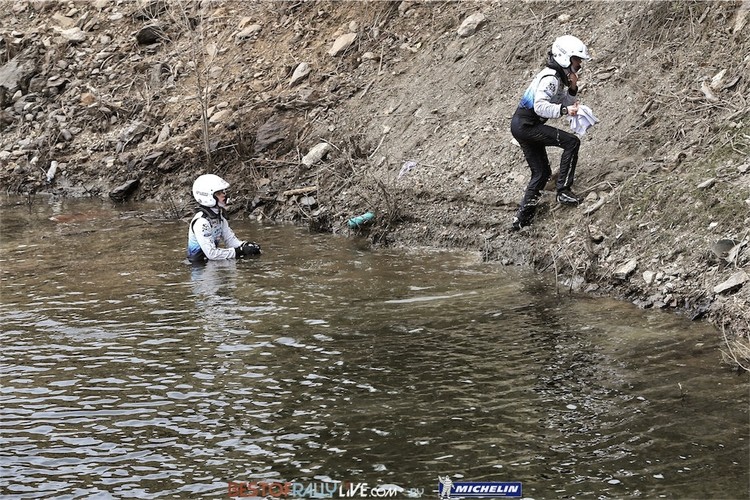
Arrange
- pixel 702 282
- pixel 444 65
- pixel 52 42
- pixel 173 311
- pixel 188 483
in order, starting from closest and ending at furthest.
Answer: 1. pixel 188 483
2. pixel 702 282
3. pixel 173 311
4. pixel 444 65
5. pixel 52 42

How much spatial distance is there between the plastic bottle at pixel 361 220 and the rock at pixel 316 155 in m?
2.14

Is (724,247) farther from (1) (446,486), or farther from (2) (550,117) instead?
(1) (446,486)

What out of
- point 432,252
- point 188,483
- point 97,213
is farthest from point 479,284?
point 97,213

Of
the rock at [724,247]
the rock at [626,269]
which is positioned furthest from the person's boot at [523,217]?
the rock at [724,247]

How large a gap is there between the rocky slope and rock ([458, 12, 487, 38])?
0.18ft

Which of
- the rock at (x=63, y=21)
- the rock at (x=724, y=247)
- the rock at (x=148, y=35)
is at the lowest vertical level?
the rock at (x=724, y=247)

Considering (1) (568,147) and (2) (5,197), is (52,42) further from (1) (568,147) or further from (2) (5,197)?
(1) (568,147)

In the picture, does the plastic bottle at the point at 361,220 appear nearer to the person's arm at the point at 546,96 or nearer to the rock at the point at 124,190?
the person's arm at the point at 546,96

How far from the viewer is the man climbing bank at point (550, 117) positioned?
443 inches

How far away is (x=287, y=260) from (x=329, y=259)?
1.84ft

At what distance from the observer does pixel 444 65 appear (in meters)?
15.5

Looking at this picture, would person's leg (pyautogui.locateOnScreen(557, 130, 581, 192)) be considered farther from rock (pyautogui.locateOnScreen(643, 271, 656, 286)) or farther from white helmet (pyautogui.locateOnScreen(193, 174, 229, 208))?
white helmet (pyautogui.locateOnScreen(193, 174, 229, 208))

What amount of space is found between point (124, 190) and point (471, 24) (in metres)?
6.89

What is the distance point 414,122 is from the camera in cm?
1481
